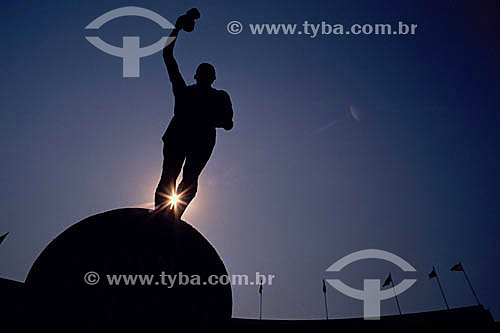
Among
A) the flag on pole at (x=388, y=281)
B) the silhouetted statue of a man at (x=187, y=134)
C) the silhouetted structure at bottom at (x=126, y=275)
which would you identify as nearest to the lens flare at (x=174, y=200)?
the silhouetted statue of a man at (x=187, y=134)

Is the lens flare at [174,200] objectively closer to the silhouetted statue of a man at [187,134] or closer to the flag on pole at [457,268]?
the silhouetted statue of a man at [187,134]

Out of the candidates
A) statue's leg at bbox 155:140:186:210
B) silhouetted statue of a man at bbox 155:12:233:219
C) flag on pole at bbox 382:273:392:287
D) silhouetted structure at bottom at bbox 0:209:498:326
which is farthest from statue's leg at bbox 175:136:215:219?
flag on pole at bbox 382:273:392:287

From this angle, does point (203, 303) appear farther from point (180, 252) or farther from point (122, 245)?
point (122, 245)

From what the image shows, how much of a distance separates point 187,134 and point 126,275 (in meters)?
2.48

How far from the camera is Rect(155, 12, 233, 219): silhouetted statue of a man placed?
5.66m

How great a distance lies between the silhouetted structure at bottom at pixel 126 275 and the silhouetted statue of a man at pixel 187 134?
29.9 inches

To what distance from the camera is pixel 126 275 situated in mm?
4426

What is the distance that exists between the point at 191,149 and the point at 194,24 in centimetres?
222

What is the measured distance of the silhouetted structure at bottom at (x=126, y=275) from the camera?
162 inches

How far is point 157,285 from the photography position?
443cm

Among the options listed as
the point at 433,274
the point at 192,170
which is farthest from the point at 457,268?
the point at 192,170

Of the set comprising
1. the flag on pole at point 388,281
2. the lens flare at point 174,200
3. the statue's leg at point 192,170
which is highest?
the flag on pole at point 388,281

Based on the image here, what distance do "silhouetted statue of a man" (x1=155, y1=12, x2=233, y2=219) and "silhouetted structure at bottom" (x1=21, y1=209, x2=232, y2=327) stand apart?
0.76 metres

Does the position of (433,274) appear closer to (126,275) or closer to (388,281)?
(388,281)
